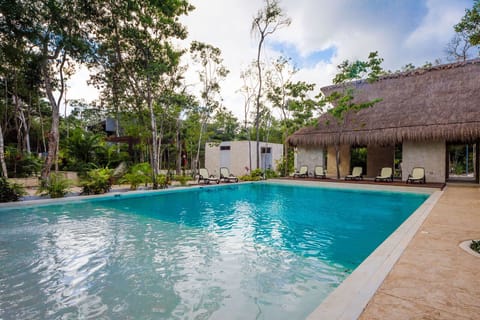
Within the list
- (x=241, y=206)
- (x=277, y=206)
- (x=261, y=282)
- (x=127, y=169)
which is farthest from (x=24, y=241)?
(x=127, y=169)

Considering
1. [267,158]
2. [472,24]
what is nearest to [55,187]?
[472,24]

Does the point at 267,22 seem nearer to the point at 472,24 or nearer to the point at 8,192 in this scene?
the point at 472,24

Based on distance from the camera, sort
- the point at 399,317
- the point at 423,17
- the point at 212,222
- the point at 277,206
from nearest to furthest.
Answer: the point at 399,317 < the point at 212,222 < the point at 277,206 < the point at 423,17

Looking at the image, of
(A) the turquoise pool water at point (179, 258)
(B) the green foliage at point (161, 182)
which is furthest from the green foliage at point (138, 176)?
(A) the turquoise pool water at point (179, 258)

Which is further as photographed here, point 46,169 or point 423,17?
point 423,17

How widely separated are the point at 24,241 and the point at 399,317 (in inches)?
224

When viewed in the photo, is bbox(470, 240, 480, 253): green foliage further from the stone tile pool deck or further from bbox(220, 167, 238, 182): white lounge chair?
bbox(220, 167, 238, 182): white lounge chair

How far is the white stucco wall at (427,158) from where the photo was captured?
1237cm

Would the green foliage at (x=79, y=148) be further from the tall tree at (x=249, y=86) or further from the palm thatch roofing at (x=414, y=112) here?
the palm thatch roofing at (x=414, y=112)

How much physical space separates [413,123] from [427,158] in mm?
1821

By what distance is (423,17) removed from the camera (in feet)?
35.6

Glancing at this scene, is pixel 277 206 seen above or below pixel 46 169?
below

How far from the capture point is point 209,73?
1497 cm

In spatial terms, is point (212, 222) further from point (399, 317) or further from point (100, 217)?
point (399, 317)
